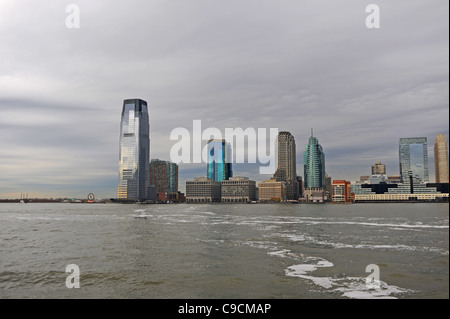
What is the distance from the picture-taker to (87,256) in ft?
114

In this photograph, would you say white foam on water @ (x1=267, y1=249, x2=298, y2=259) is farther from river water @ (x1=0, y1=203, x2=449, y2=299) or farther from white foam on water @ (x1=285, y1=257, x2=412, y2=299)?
white foam on water @ (x1=285, y1=257, x2=412, y2=299)

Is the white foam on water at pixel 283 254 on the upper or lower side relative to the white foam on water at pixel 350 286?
lower

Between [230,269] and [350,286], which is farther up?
[350,286]

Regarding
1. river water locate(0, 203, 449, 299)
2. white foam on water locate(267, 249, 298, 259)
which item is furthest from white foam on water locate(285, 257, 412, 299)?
white foam on water locate(267, 249, 298, 259)

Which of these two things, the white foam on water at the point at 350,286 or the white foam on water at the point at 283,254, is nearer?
the white foam on water at the point at 350,286

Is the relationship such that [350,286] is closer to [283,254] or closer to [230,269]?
[230,269]

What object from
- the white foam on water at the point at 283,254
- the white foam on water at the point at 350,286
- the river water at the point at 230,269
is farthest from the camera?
the white foam on water at the point at 283,254

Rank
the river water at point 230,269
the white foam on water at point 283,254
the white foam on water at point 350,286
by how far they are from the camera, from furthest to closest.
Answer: the white foam on water at point 283,254, the river water at point 230,269, the white foam on water at point 350,286

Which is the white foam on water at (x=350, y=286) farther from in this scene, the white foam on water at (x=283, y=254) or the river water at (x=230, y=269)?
the white foam on water at (x=283, y=254)

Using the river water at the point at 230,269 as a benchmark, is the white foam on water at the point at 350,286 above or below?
above

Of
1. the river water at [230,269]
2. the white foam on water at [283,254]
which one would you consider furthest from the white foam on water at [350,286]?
the white foam on water at [283,254]

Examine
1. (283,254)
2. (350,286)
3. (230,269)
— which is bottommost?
(283,254)

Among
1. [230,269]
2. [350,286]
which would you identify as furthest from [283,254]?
[350,286]
